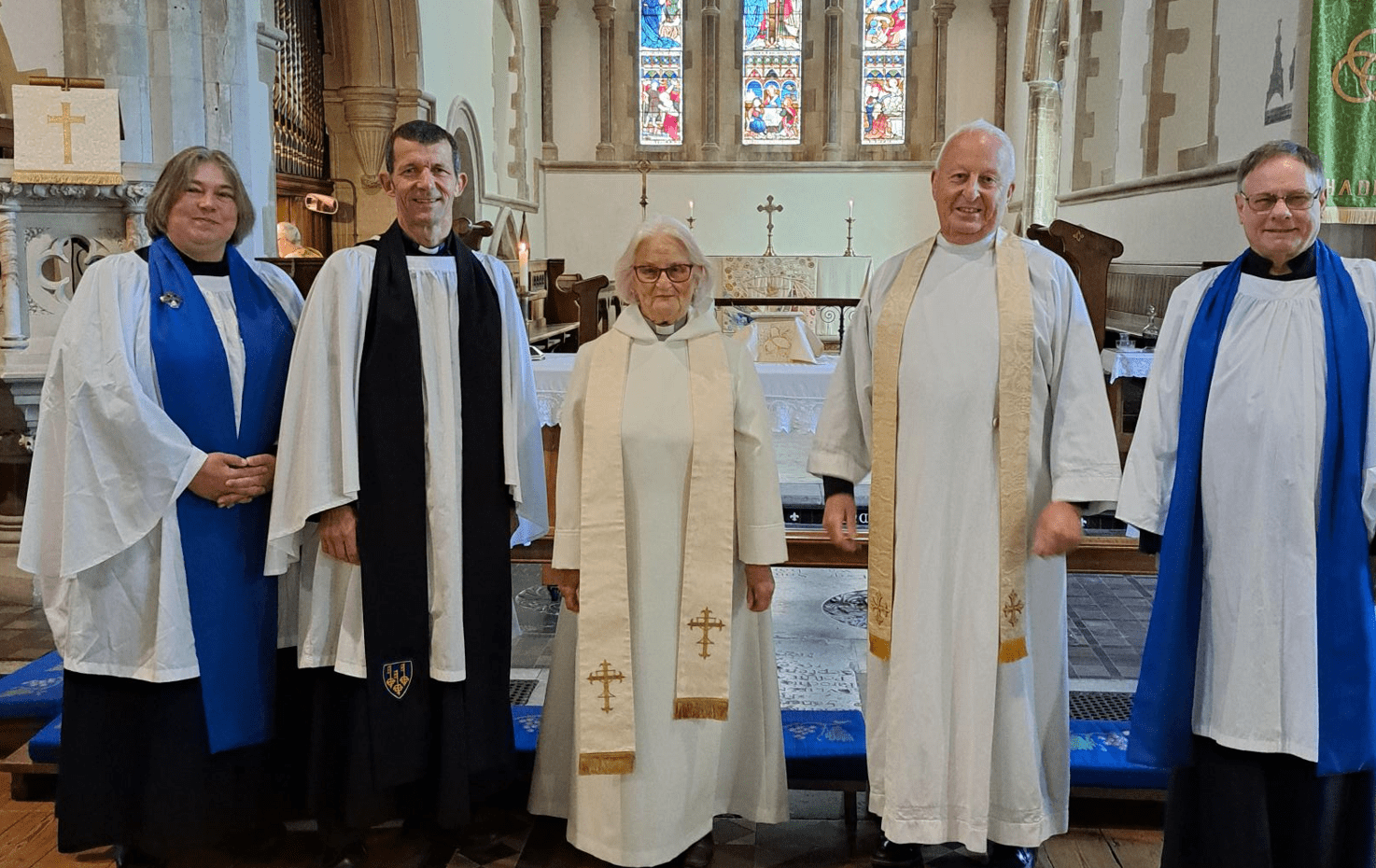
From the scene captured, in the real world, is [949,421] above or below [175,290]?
below

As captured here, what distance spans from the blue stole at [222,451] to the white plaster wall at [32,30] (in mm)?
2991

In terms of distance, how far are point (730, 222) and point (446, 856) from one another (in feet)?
46.4

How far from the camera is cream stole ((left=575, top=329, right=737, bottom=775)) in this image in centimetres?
257

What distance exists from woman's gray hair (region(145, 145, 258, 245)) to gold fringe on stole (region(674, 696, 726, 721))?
1.51 metres

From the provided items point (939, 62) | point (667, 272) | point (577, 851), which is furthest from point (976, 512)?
point (939, 62)

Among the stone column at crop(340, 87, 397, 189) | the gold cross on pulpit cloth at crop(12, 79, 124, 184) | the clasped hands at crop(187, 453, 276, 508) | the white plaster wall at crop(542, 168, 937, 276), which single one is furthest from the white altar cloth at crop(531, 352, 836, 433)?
the white plaster wall at crop(542, 168, 937, 276)

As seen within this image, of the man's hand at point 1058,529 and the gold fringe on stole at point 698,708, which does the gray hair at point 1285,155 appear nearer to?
the man's hand at point 1058,529

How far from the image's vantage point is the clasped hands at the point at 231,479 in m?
2.61

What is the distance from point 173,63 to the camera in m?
5.14

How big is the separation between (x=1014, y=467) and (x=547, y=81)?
577 inches

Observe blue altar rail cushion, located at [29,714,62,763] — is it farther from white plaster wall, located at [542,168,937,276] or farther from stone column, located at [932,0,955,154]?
stone column, located at [932,0,955,154]

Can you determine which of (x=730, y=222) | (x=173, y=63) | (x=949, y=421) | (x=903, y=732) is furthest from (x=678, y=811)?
(x=730, y=222)

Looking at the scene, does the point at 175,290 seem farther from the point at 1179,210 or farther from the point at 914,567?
the point at 1179,210

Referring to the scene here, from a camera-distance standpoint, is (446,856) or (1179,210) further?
(1179,210)
